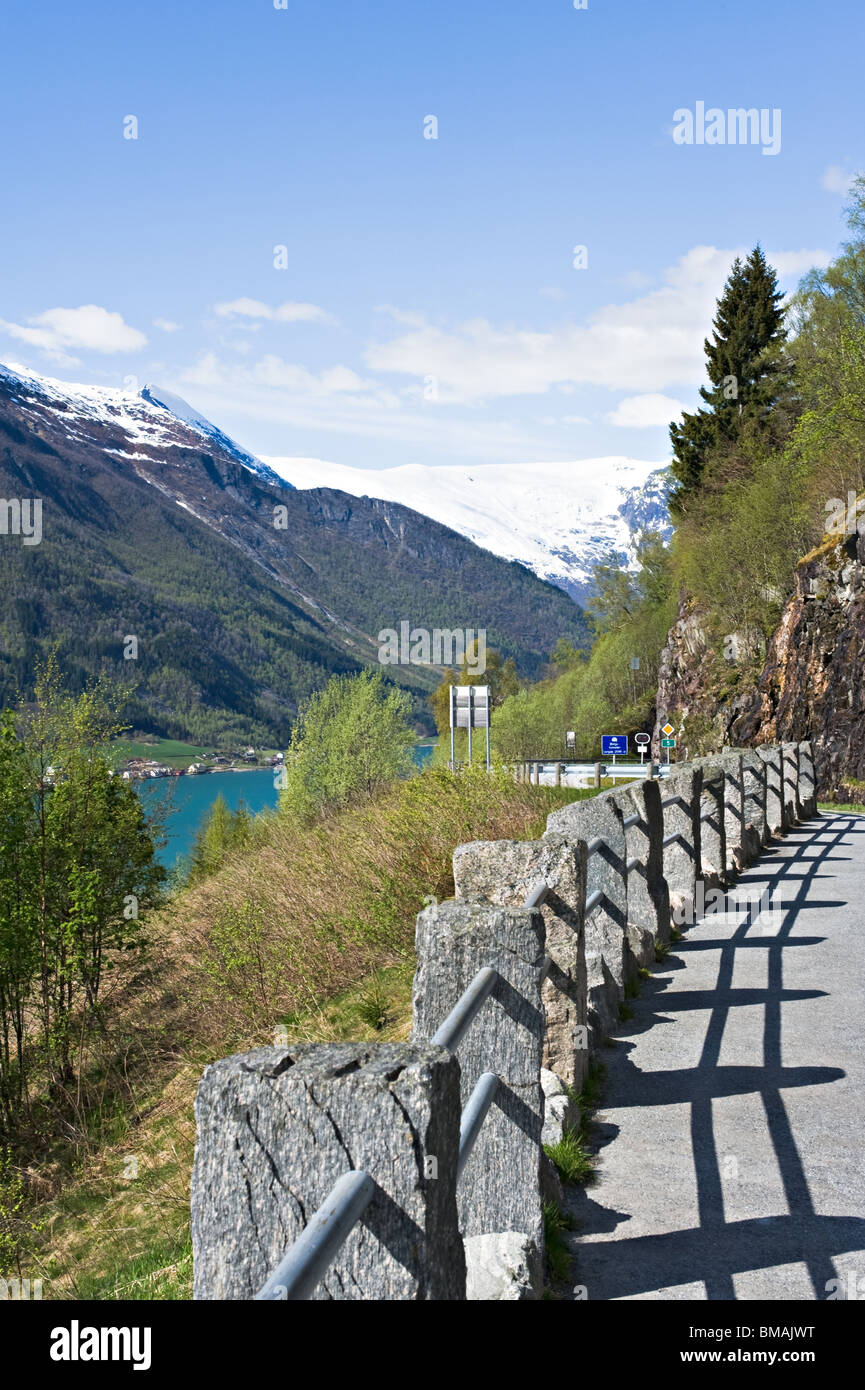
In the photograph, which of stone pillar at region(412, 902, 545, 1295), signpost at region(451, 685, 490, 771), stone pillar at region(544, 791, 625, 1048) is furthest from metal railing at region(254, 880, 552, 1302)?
signpost at region(451, 685, 490, 771)

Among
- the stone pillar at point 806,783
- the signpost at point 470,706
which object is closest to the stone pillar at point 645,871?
the stone pillar at point 806,783

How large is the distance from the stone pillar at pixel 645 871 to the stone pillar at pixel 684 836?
1.29 m

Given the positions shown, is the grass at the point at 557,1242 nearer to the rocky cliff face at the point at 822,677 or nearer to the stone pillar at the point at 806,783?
the stone pillar at the point at 806,783

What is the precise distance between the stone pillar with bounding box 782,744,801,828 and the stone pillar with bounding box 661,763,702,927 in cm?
929

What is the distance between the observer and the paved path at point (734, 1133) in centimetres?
402

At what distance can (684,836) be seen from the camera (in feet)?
36.1

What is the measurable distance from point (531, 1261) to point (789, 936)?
6.88 metres

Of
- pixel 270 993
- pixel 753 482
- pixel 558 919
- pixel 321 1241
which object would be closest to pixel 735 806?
pixel 270 993

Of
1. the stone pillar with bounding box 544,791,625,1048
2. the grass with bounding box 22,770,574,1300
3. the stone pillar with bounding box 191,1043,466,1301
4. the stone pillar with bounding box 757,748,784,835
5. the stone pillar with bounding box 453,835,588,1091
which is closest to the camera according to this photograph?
the stone pillar with bounding box 191,1043,466,1301

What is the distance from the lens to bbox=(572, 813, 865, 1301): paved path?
402cm

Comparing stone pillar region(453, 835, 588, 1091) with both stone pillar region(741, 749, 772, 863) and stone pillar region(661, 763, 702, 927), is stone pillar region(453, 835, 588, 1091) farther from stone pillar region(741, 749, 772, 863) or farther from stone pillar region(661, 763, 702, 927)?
stone pillar region(741, 749, 772, 863)

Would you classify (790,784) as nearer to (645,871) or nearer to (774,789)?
(774,789)

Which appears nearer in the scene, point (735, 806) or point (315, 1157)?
point (315, 1157)

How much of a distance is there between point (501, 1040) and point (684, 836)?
722 cm
